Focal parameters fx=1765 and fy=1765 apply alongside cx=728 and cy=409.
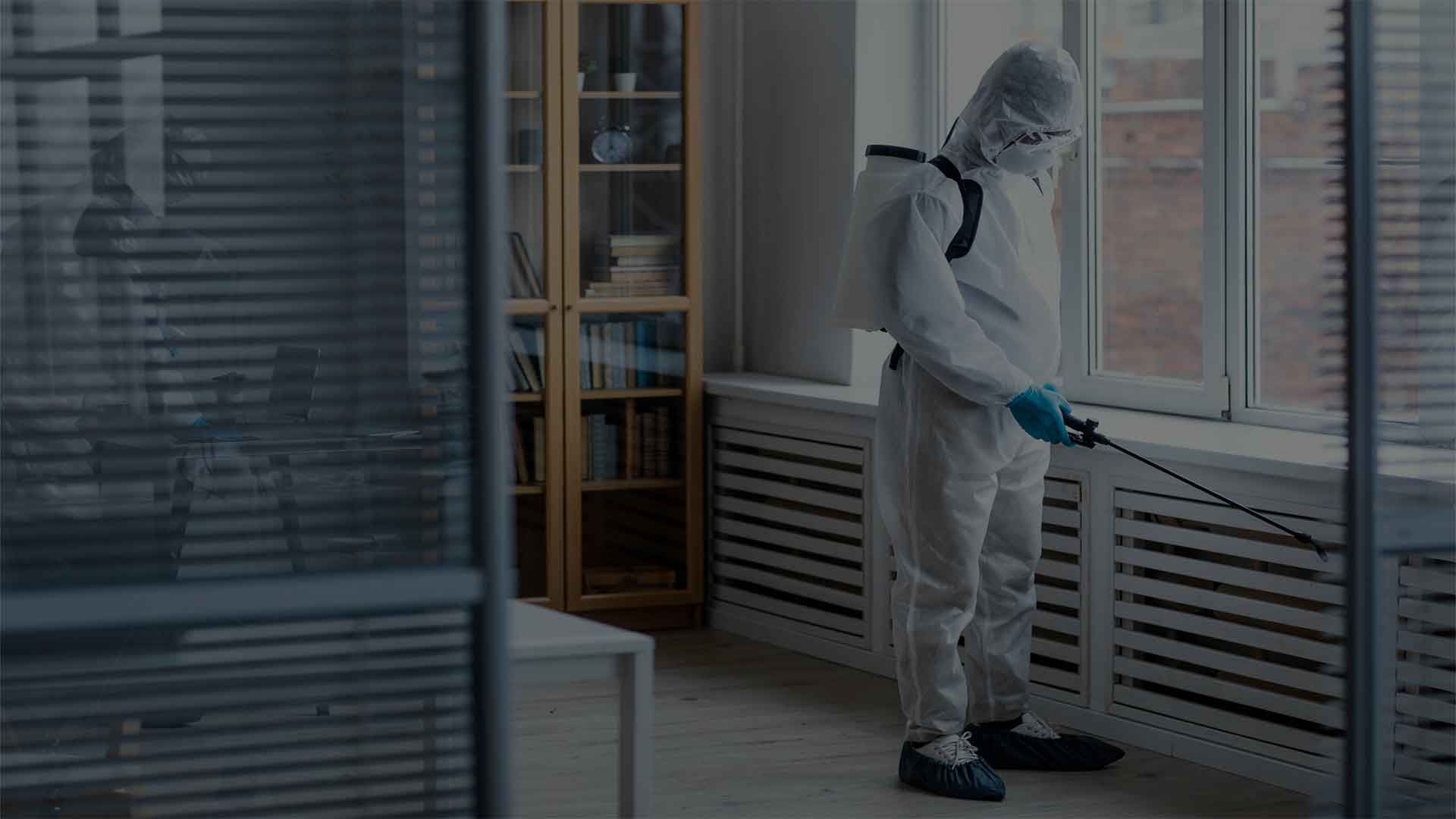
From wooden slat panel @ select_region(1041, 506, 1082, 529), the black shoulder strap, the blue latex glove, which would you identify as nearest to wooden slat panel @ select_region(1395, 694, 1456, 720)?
the blue latex glove

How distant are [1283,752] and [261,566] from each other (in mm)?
2485

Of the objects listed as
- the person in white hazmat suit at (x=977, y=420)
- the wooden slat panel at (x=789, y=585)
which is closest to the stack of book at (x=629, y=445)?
the wooden slat panel at (x=789, y=585)

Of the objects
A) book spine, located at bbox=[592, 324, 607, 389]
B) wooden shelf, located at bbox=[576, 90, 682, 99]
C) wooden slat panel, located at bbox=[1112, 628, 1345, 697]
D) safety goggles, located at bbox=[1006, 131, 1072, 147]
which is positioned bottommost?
wooden slat panel, located at bbox=[1112, 628, 1345, 697]

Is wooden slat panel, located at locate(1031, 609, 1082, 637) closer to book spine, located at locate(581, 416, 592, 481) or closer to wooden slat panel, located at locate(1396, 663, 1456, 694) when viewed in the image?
book spine, located at locate(581, 416, 592, 481)

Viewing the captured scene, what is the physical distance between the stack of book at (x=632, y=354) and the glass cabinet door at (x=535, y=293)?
0.11 m

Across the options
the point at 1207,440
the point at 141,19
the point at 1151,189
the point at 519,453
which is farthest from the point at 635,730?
the point at 519,453

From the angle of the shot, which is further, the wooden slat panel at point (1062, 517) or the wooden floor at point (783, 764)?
the wooden slat panel at point (1062, 517)

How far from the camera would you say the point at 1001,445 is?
3.65 metres

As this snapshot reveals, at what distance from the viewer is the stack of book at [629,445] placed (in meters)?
5.20

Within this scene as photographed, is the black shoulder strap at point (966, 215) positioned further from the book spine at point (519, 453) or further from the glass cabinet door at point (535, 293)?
the book spine at point (519, 453)

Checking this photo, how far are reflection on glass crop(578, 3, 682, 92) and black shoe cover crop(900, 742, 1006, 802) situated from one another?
7.47 feet

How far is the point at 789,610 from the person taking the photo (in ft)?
16.4

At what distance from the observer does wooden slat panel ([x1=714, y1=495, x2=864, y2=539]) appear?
4.77m

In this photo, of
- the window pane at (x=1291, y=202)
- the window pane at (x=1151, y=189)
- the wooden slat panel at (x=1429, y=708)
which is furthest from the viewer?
the window pane at (x=1151, y=189)
